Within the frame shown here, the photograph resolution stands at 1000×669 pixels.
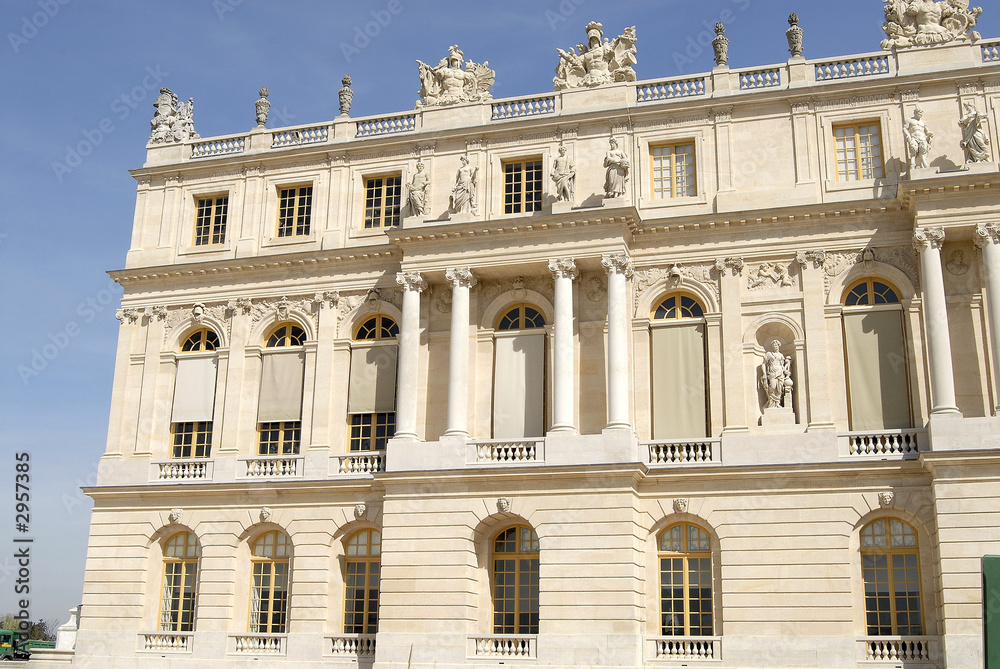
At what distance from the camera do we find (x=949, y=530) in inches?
973

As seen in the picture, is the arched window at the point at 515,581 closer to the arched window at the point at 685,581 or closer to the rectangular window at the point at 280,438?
the arched window at the point at 685,581

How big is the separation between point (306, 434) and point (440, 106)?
1065cm

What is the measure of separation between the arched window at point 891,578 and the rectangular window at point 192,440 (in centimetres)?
1871

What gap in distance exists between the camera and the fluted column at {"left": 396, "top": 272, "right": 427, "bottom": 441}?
2950cm

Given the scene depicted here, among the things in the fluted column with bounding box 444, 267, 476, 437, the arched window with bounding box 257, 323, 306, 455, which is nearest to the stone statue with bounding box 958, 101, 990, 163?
→ the fluted column with bounding box 444, 267, 476, 437

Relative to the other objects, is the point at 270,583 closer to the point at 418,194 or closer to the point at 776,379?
the point at 418,194

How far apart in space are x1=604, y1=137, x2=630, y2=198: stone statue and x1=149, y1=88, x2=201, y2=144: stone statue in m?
14.4

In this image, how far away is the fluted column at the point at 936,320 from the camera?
2588 centimetres

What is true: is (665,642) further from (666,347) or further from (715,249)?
(715,249)

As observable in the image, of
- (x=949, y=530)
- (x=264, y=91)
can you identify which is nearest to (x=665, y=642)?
(x=949, y=530)

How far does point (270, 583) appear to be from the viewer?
100ft

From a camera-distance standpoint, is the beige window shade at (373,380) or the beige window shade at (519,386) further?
the beige window shade at (373,380)

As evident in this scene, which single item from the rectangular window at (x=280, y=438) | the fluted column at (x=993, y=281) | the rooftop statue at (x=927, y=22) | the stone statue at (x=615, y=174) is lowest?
the rectangular window at (x=280, y=438)


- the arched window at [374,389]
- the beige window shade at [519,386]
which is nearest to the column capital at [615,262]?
the beige window shade at [519,386]
